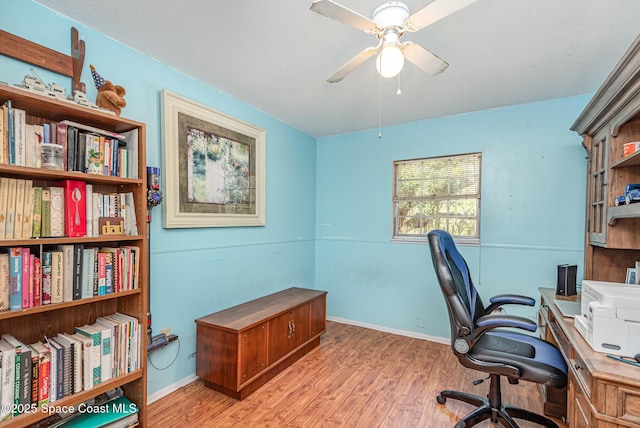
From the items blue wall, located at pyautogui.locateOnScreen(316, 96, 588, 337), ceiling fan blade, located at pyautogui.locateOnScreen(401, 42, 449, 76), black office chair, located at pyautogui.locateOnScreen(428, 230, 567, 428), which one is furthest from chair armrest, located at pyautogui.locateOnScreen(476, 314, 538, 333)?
blue wall, located at pyautogui.locateOnScreen(316, 96, 588, 337)

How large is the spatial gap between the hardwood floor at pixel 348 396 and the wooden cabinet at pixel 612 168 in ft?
3.99

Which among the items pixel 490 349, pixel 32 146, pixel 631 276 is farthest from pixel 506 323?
pixel 32 146

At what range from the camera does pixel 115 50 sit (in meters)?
1.88

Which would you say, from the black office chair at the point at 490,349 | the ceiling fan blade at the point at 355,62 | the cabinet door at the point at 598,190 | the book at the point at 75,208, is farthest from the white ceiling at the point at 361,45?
the black office chair at the point at 490,349

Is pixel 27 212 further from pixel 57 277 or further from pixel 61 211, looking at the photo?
pixel 57 277

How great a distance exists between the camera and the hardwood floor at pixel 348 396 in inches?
76.7

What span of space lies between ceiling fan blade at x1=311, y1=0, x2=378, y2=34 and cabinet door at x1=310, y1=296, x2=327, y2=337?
248 centimetres

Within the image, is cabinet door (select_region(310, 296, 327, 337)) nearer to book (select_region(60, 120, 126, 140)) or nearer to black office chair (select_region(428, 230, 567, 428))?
black office chair (select_region(428, 230, 567, 428))

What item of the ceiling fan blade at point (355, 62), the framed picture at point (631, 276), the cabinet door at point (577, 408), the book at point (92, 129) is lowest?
→ the cabinet door at point (577, 408)

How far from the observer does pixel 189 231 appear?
2.37 metres

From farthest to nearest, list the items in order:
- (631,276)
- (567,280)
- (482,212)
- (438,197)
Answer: (438,197) < (482,212) < (567,280) < (631,276)

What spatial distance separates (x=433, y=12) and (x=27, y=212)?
205cm

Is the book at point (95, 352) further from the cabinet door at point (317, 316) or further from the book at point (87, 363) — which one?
the cabinet door at point (317, 316)

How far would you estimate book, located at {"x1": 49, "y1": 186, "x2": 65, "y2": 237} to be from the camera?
1410 mm
